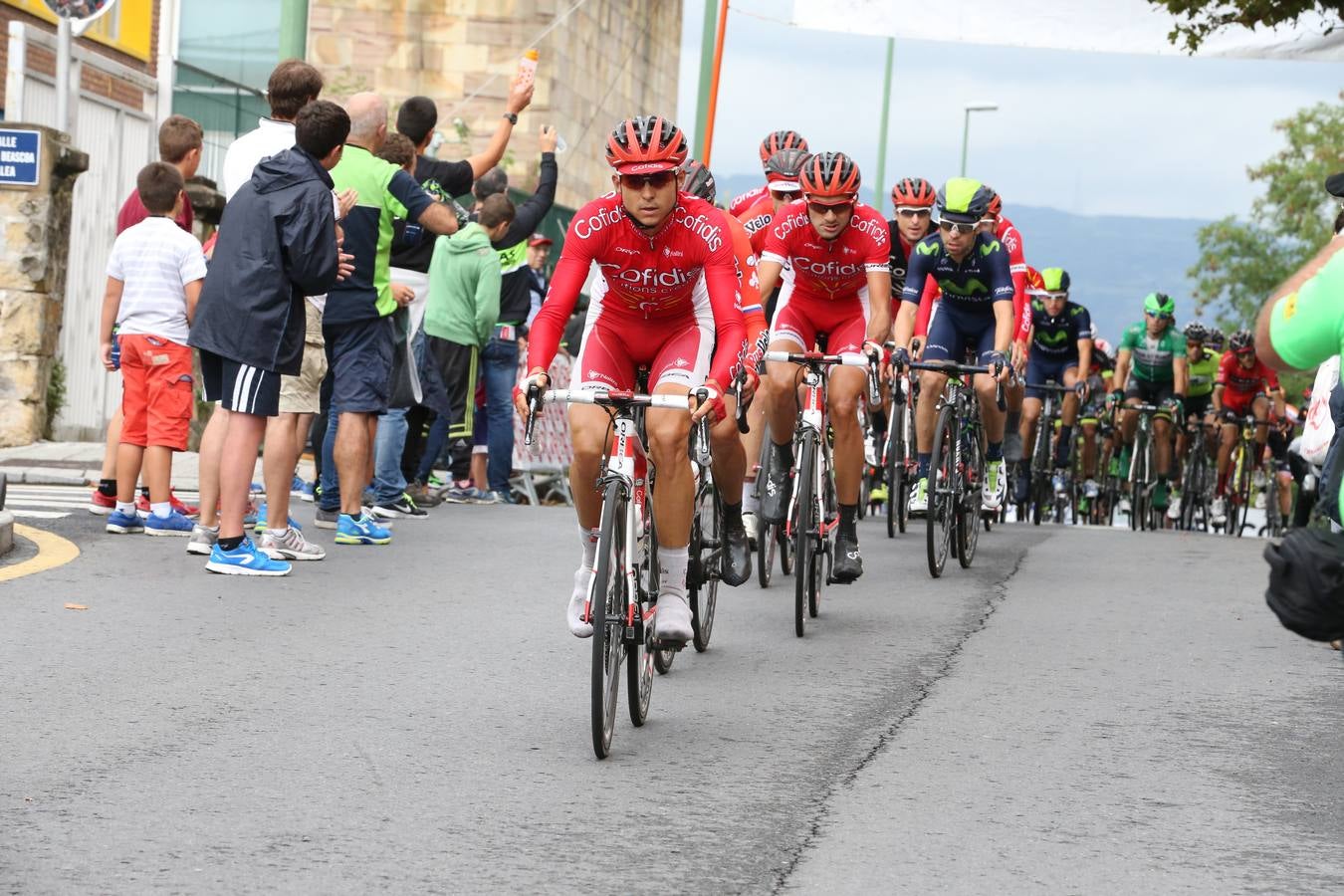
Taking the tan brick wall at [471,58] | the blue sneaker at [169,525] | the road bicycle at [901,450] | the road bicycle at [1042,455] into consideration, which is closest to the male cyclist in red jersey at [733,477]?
the blue sneaker at [169,525]

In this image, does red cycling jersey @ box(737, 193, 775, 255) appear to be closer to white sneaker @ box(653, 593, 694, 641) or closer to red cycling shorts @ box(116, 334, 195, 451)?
red cycling shorts @ box(116, 334, 195, 451)

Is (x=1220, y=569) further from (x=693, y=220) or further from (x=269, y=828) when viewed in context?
(x=269, y=828)

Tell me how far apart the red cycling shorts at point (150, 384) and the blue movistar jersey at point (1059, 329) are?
10253 millimetres

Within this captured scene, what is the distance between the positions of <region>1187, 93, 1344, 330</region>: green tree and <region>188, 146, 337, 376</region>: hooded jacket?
50320 mm

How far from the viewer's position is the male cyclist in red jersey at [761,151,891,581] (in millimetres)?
10008

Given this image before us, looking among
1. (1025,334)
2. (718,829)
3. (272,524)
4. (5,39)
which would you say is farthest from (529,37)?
(718,829)

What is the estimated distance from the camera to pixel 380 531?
39.0 feet

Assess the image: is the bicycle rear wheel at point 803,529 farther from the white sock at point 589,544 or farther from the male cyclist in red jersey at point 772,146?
the male cyclist in red jersey at point 772,146

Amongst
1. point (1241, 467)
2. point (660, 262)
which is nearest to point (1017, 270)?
point (660, 262)

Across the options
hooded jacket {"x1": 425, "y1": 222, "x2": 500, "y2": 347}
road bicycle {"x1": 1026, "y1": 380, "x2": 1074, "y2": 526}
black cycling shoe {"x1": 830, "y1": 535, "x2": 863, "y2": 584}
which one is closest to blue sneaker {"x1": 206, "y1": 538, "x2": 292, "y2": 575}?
black cycling shoe {"x1": 830, "y1": 535, "x2": 863, "y2": 584}

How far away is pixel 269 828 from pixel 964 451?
755cm

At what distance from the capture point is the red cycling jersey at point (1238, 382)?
Result: 870 inches

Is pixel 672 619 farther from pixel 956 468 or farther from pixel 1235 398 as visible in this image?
pixel 1235 398

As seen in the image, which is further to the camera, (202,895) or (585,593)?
(585,593)
